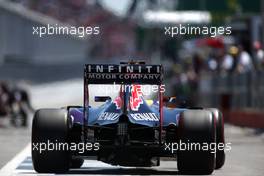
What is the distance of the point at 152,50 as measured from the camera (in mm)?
88500

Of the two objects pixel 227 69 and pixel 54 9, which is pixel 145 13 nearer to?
pixel 227 69

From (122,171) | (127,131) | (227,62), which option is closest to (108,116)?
(127,131)

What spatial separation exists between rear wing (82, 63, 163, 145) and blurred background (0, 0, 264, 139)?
129 centimetres

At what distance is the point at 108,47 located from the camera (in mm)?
128250

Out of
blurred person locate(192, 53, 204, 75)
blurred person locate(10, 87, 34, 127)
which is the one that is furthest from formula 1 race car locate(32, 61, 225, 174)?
blurred person locate(192, 53, 204, 75)

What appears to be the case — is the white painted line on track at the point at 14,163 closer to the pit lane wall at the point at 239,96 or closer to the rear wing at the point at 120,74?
the rear wing at the point at 120,74

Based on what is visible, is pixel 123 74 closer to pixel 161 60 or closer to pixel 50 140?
pixel 50 140

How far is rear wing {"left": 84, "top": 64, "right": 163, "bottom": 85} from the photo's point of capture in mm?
13977

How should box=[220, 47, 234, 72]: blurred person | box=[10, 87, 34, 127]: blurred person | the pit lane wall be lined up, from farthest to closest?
box=[220, 47, 234, 72]: blurred person < box=[10, 87, 34, 127]: blurred person < the pit lane wall

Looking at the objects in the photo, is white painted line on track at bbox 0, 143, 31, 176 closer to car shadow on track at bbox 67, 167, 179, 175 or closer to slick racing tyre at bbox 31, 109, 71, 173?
slick racing tyre at bbox 31, 109, 71, 173

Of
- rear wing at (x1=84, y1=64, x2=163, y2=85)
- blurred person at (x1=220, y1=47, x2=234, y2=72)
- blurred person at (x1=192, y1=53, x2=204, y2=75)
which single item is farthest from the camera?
blurred person at (x1=192, y1=53, x2=204, y2=75)

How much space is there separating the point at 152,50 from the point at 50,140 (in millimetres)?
74968

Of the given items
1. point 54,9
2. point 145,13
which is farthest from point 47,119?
point 54,9

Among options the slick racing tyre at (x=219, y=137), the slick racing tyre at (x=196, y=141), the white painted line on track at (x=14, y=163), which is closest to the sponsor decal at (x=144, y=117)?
the slick racing tyre at (x=196, y=141)
